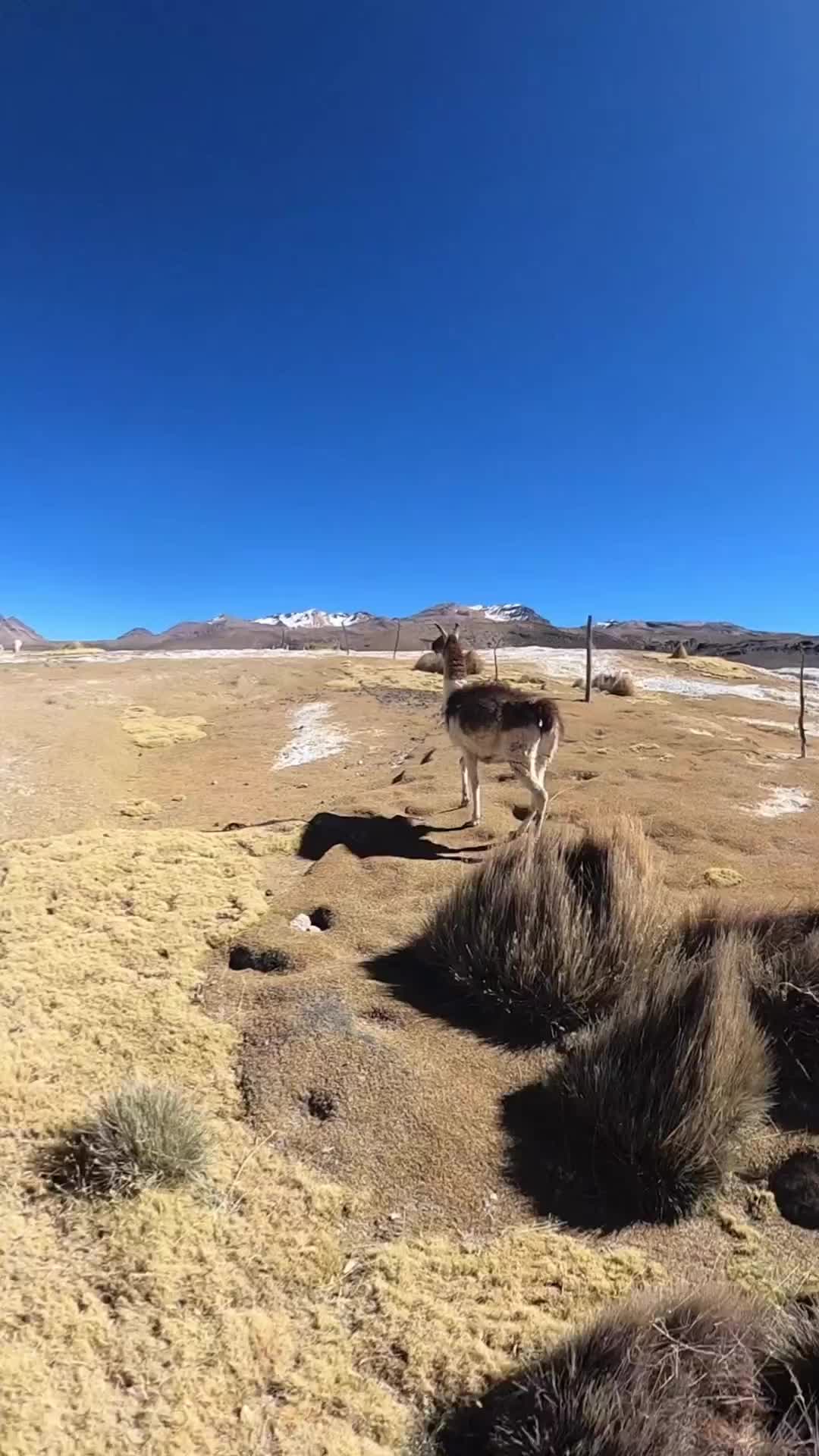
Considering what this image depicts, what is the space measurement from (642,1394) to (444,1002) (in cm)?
290

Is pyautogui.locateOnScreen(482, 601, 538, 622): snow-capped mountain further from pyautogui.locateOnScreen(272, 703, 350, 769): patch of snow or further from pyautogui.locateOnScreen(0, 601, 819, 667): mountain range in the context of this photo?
pyautogui.locateOnScreen(272, 703, 350, 769): patch of snow

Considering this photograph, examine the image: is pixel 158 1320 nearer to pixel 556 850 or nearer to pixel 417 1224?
pixel 417 1224

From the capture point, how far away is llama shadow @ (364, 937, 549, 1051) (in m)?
4.95

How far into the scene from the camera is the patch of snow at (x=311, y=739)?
1447cm

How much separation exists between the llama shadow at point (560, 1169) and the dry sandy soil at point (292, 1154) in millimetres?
31

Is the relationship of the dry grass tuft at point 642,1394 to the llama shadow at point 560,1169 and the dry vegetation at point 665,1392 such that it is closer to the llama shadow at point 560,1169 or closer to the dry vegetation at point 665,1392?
the dry vegetation at point 665,1392

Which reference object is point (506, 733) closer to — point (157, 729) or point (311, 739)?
point (311, 739)

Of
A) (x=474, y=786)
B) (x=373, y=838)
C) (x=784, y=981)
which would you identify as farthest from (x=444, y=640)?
(x=784, y=981)

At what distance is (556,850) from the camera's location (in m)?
6.36

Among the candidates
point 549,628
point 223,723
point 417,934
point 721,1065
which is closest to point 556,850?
point 417,934

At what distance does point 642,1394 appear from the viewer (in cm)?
245

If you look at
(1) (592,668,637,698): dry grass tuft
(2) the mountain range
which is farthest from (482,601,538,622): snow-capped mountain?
(1) (592,668,637,698): dry grass tuft

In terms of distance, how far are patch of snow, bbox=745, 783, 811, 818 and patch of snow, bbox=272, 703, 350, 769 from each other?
756 cm

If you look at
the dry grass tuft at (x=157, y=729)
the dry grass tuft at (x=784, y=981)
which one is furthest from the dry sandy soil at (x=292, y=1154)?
the dry grass tuft at (x=157, y=729)
